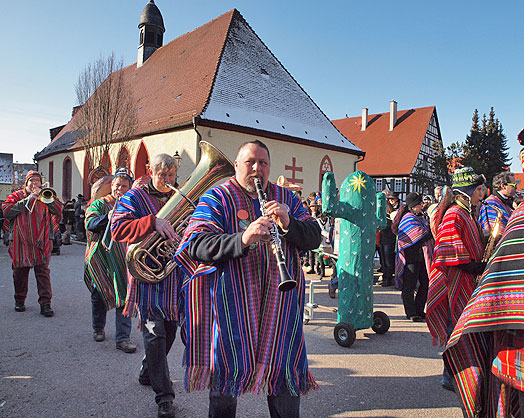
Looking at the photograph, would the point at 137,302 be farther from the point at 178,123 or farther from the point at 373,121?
the point at 373,121

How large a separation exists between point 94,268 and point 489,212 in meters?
4.68

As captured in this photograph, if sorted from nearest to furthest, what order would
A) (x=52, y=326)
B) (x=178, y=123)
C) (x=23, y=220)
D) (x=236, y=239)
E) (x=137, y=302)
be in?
(x=236, y=239) → (x=137, y=302) → (x=52, y=326) → (x=23, y=220) → (x=178, y=123)

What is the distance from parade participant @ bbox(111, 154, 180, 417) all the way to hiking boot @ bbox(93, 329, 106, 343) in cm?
190

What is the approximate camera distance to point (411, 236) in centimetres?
650

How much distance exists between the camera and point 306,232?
7.65 feet

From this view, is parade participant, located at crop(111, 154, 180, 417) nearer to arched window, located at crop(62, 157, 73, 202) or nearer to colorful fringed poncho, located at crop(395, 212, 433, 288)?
colorful fringed poncho, located at crop(395, 212, 433, 288)

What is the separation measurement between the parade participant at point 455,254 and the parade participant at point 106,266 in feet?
10.7

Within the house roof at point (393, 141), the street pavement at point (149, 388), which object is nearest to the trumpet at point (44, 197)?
the street pavement at point (149, 388)

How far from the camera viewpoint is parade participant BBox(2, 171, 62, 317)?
602 cm

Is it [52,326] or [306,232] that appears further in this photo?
[52,326]

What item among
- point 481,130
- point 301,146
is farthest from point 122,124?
point 481,130

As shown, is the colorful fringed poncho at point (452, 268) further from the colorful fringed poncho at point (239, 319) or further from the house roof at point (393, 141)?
the house roof at point (393, 141)

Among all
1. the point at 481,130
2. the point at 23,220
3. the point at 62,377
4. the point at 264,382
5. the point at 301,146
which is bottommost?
the point at 62,377

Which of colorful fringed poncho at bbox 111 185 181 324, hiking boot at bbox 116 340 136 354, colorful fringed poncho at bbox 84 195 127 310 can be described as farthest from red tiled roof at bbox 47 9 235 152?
colorful fringed poncho at bbox 111 185 181 324
